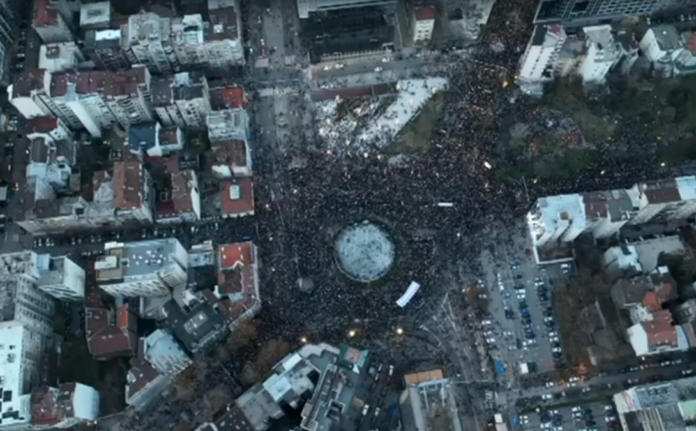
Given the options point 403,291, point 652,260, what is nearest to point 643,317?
point 652,260

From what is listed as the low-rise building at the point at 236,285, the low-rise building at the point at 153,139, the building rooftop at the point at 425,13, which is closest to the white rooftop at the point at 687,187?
the building rooftop at the point at 425,13

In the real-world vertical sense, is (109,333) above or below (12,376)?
above

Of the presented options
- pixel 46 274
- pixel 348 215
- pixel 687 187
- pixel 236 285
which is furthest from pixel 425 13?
pixel 46 274

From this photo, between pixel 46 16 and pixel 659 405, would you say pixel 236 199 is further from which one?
pixel 659 405

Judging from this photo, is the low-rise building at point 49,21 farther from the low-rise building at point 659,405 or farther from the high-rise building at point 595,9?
the low-rise building at point 659,405

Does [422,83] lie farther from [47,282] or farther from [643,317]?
[47,282]

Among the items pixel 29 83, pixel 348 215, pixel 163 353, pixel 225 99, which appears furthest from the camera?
pixel 225 99
